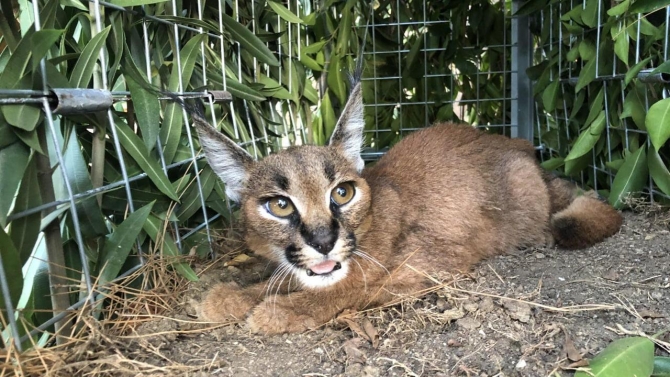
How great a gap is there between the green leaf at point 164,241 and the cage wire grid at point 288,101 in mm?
87

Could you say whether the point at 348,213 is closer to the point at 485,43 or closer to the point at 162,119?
the point at 162,119

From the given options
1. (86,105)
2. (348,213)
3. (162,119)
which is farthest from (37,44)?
(348,213)

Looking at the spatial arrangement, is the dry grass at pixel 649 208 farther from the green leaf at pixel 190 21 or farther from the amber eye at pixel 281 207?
the green leaf at pixel 190 21

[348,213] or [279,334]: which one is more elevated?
[348,213]

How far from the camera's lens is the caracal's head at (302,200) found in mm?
2182

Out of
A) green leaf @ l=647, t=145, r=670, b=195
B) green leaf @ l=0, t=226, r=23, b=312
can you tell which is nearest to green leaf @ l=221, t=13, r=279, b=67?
green leaf @ l=0, t=226, r=23, b=312

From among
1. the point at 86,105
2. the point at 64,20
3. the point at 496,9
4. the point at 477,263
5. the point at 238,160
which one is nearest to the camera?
the point at 86,105

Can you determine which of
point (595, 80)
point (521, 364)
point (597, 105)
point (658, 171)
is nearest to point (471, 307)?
point (521, 364)

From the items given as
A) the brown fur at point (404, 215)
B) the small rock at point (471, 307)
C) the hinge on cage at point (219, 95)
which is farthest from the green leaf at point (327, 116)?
the small rock at point (471, 307)

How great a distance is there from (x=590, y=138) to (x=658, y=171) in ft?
1.64

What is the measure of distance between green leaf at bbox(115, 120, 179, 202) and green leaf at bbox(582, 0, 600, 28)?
2606 millimetres

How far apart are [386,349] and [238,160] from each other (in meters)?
1.15

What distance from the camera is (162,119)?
2.60m

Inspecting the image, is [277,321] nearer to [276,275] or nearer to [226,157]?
[276,275]
